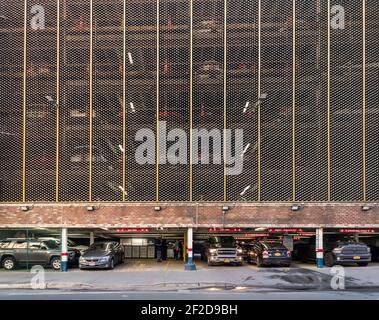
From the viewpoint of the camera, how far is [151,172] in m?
25.3

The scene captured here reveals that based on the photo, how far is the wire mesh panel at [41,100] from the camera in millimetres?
25469

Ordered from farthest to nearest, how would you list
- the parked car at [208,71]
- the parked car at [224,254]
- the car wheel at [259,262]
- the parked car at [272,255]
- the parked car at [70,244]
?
1. the parked car at [208,71]
2. the parked car at [70,244]
3. the parked car at [224,254]
4. the car wheel at [259,262]
5. the parked car at [272,255]

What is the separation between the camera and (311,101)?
25.7 m

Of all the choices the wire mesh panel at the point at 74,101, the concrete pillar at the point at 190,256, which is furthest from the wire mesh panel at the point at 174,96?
the wire mesh panel at the point at 74,101

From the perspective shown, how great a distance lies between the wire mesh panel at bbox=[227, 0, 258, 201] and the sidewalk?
4.57m

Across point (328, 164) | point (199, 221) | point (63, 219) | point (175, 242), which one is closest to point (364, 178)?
point (328, 164)

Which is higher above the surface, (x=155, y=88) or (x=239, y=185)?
(x=155, y=88)

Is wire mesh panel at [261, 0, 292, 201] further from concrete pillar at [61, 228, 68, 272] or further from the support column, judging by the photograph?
concrete pillar at [61, 228, 68, 272]

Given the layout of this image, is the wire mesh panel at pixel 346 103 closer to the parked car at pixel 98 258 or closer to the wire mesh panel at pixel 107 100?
the wire mesh panel at pixel 107 100

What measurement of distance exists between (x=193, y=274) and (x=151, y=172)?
20.9 ft

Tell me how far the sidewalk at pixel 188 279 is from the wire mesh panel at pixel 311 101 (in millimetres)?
4787

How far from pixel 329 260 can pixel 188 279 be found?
864cm

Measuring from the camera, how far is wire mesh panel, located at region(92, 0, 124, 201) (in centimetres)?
2536

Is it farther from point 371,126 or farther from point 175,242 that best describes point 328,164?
point 175,242
